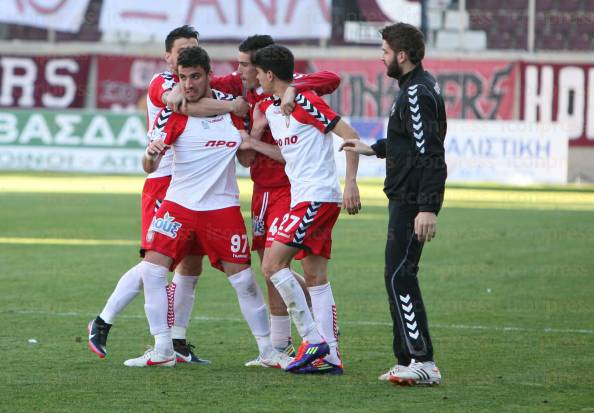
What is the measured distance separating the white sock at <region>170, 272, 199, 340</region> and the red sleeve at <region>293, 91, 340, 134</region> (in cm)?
139

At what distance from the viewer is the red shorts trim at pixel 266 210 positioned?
25.2ft

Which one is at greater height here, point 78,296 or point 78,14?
point 78,14

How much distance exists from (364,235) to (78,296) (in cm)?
691

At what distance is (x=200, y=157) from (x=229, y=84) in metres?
0.63

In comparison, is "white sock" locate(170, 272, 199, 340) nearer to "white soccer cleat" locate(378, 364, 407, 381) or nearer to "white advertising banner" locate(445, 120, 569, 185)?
"white soccer cleat" locate(378, 364, 407, 381)

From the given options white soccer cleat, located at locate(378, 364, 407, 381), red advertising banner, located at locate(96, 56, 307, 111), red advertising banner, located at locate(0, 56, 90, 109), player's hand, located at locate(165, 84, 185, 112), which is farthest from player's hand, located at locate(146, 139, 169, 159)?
red advertising banner, located at locate(0, 56, 90, 109)

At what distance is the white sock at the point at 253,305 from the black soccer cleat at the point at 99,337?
2.69 feet

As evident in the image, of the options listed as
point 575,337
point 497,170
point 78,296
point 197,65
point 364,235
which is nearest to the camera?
point 197,65

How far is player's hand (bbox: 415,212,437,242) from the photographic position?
22.1ft

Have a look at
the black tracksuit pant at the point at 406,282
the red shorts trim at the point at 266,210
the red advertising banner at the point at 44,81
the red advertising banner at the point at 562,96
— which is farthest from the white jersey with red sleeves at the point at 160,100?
the red advertising banner at the point at 44,81

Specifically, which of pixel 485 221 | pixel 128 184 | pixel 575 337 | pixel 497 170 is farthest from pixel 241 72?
pixel 497 170

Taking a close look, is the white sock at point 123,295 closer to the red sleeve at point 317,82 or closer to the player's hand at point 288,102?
the player's hand at point 288,102

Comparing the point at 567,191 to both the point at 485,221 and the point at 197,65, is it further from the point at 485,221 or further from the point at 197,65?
the point at 197,65

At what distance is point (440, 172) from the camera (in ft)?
22.1
